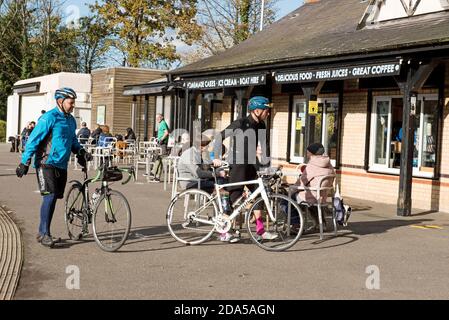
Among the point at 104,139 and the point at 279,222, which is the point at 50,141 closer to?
the point at 279,222

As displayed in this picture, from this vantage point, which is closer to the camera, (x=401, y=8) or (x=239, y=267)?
(x=239, y=267)

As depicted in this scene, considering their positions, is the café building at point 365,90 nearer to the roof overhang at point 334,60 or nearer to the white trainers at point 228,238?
the roof overhang at point 334,60

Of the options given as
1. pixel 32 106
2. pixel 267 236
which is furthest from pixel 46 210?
pixel 32 106

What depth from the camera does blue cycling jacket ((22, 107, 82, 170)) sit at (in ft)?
25.9

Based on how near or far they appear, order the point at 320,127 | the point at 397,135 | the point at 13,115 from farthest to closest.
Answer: the point at 13,115 < the point at 320,127 < the point at 397,135

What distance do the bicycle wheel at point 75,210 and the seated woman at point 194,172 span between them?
70.5 inches

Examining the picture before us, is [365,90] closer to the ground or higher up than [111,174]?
higher up

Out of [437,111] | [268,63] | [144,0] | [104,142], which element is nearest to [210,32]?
[144,0]

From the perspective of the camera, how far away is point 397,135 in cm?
1477

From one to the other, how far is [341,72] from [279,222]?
19.1 feet

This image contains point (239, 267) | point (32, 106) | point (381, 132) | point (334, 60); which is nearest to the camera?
point (239, 267)

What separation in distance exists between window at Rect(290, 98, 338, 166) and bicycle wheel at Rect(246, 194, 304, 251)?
274 inches

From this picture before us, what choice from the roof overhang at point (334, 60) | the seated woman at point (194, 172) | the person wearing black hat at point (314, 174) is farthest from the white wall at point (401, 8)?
the seated woman at point (194, 172)

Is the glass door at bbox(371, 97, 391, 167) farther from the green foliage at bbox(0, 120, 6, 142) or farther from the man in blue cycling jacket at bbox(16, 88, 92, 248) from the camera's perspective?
the green foliage at bbox(0, 120, 6, 142)
